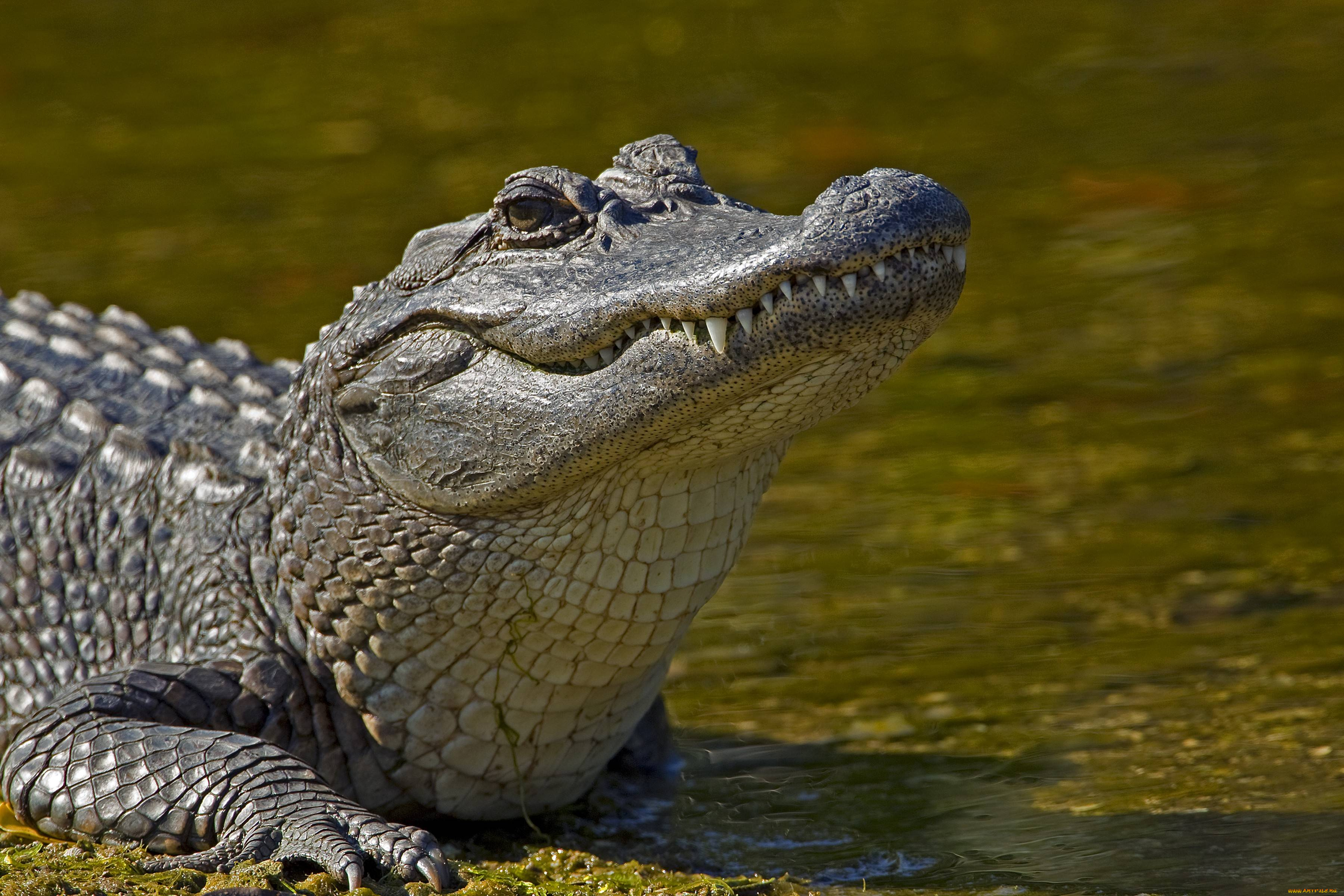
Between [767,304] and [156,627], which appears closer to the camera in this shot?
[767,304]

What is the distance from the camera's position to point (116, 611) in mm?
3822

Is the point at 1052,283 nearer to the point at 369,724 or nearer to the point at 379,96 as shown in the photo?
the point at 369,724

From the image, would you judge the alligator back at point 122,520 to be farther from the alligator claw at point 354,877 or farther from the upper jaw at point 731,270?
the upper jaw at point 731,270

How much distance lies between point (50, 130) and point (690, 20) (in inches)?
187

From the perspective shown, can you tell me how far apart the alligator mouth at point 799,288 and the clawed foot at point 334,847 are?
1012 mm

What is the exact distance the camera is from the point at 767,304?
9.36 ft

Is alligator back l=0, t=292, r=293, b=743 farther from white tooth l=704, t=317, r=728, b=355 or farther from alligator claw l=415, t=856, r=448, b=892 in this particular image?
white tooth l=704, t=317, r=728, b=355

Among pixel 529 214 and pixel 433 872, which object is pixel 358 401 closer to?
pixel 529 214

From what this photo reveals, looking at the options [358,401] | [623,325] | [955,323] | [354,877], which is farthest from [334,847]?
[955,323]

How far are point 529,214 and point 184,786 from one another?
1.32m

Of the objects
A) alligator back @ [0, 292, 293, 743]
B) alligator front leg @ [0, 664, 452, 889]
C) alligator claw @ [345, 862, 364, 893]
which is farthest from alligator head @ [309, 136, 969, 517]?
alligator claw @ [345, 862, 364, 893]

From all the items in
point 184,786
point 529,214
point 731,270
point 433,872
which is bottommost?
point 433,872

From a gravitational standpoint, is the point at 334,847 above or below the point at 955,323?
below

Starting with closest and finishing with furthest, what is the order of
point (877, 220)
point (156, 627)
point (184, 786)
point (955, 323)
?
1. point (877, 220)
2. point (184, 786)
3. point (156, 627)
4. point (955, 323)
